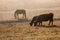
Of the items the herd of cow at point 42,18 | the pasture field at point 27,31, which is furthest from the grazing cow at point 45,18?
the pasture field at point 27,31

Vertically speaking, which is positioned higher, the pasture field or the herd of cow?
the herd of cow

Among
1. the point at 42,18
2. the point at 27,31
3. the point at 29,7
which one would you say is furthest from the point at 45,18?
the point at 27,31

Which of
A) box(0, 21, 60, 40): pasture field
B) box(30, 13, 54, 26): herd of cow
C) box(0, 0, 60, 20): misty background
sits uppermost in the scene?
box(0, 0, 60, 20): misty background

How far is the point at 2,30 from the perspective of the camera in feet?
12.3

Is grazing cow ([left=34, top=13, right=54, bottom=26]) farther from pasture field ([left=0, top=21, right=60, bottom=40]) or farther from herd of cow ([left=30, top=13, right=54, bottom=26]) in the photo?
pasture field ([left=0, top=21, right=60, bottom=40])

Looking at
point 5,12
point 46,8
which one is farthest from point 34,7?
point 5,12

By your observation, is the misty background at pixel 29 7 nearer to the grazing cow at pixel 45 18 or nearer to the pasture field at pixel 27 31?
the grazing cow at pixel 45 18

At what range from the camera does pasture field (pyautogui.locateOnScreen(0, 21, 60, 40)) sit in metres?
3.53

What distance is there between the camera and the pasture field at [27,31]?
11.6 feet

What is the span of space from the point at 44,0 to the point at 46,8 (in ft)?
0.52

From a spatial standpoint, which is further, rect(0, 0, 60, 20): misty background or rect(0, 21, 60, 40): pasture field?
rect(0, 0, 60, 20): misty background

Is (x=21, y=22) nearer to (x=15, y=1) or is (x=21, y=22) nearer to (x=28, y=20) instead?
(x=28, y=20)

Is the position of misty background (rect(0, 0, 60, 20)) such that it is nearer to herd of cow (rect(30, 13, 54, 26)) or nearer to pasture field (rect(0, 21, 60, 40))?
herd of cow (rect(30, 13, 54, 26))

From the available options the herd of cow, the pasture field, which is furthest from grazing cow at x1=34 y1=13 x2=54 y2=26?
the pasture field
